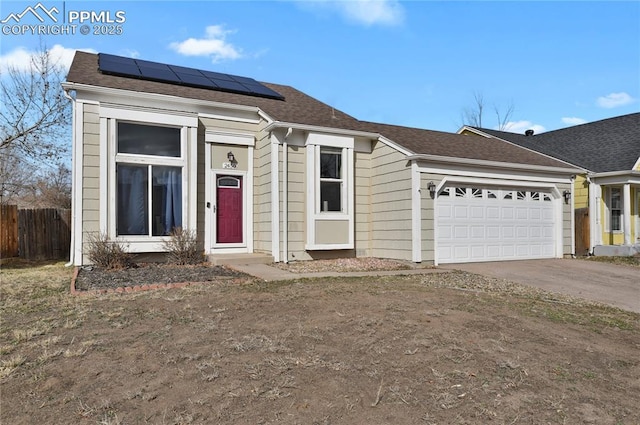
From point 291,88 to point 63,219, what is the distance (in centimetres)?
814

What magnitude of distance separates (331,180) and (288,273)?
133 inches

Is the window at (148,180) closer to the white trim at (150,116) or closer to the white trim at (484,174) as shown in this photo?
the white trim at (150,116)

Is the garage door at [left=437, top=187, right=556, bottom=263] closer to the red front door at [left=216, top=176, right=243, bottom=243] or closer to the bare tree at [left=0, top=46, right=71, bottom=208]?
the red front door at [left=216, top=176, right=243, bottom=243]

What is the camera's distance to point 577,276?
30.0 feet

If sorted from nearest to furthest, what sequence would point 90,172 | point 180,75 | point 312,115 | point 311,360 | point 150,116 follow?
1. point 311,360
2. point 90,172
3. point 150,116
4. point 312,115
5. point 180,75

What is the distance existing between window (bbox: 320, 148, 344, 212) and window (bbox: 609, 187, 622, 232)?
10.5m

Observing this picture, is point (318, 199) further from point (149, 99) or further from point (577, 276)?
point (577, 276)

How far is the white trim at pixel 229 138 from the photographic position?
33.4 feet

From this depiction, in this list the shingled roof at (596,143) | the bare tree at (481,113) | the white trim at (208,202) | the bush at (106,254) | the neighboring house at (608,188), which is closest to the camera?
the bush at (106,254)

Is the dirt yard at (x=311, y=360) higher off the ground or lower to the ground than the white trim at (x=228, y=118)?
lower

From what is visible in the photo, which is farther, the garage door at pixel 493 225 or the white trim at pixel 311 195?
the garage door at pixel 493 225

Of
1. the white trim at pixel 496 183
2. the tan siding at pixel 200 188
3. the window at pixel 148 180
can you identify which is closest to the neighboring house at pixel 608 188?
the white trim at pixel 496 183

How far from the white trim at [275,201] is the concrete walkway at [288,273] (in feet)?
2.20

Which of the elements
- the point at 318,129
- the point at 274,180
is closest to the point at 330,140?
the point at 318,129
